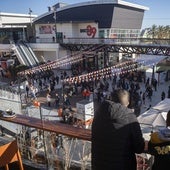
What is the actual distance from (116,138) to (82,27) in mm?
36721

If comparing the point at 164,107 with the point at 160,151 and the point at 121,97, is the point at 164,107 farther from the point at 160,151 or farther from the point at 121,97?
the point at 160,151

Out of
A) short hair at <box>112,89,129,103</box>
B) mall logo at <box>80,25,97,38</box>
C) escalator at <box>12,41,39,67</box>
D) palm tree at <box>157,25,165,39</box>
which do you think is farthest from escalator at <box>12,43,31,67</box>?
palm tree at <box>157,25,165,39</box>

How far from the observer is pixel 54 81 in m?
25.6

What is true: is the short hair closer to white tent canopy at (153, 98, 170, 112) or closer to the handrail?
the handrail

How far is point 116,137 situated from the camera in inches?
96.3

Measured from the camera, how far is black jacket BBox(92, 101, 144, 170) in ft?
7.91

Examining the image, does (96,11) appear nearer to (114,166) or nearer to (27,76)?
(27,76)

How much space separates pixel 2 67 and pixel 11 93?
66.0 feet

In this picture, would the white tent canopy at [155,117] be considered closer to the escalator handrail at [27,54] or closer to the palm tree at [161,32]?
the escalator handrail at [27,54]

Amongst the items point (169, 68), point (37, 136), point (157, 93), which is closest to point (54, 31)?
point (169, 68)

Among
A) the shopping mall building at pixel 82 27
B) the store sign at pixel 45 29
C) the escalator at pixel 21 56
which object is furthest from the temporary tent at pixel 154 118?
the store sign at pixel 45 29

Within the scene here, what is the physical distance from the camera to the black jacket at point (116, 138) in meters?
2.41

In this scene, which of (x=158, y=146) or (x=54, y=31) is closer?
(x=158, y=146)

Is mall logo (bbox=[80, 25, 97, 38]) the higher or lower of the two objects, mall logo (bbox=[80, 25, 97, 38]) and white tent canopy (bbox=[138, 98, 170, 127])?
the higher
